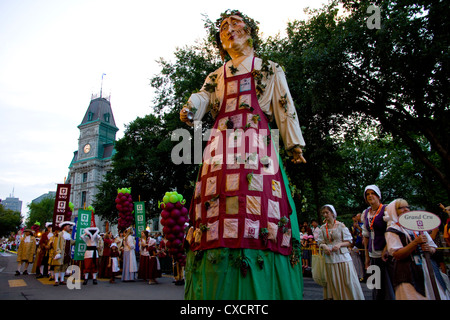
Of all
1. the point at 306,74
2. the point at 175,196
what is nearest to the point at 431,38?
the point at 306,74

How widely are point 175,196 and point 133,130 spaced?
23.0 m

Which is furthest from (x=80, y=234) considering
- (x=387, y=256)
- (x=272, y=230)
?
(x=387, y=256)

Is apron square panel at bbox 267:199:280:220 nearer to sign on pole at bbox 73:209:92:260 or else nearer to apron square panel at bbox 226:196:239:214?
apron square panel at bbox 226:196:239:214

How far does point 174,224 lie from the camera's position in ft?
33.8

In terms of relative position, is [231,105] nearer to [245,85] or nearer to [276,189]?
[245,85]

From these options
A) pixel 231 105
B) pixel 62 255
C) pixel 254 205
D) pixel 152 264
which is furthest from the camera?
pixel 152 264

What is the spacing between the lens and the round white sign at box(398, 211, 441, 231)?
3234 mm

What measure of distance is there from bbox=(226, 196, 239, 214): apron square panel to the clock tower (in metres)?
65.5

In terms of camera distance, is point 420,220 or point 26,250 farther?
point 26,250

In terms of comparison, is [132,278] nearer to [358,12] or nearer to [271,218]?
[271,218]

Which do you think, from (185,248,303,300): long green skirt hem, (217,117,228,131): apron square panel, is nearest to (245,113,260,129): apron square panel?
(217,117,228,131): apron square panel

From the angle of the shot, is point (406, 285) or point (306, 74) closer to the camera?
point (406, 285)

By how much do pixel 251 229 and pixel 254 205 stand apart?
252 mm
